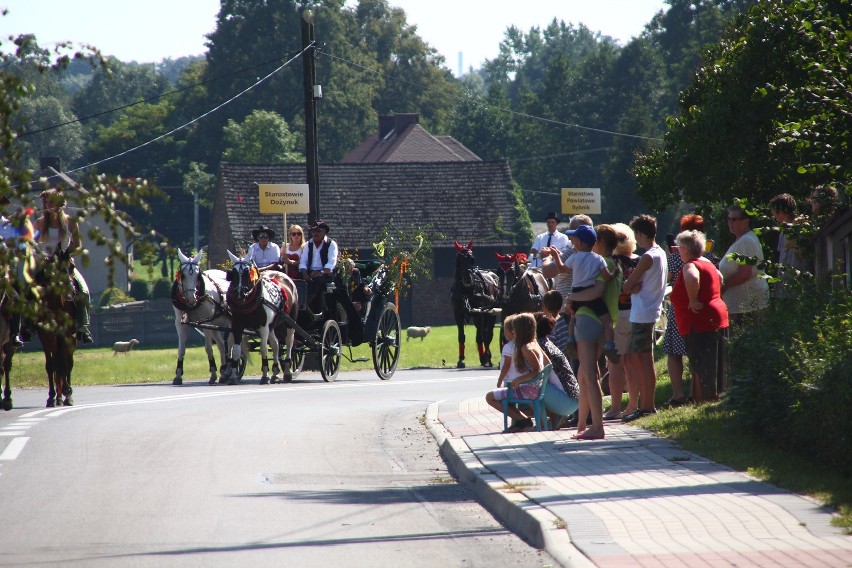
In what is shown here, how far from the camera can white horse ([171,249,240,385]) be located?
2156 centimetres

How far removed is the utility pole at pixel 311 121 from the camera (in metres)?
29.3

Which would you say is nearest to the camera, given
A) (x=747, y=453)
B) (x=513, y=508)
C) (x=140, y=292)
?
(x=513, y=508)

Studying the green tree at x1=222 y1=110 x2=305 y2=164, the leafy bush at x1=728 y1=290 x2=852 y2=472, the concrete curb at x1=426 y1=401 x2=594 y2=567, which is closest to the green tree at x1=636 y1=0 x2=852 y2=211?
the leafy bush at x1=728 y1=290 x2=852 y2=472

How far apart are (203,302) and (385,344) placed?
3.09 metres

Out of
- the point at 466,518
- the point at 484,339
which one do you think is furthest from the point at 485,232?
the point at 466,518

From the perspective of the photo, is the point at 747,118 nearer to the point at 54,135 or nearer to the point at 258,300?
the point at 258,300

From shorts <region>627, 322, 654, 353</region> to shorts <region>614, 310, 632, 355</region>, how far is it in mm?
151

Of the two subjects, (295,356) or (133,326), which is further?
(133,326)

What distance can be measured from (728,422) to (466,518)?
12.8 feet

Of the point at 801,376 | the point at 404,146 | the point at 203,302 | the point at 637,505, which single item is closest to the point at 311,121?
the point at 203,302

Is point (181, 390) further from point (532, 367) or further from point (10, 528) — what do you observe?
point (10, 528)

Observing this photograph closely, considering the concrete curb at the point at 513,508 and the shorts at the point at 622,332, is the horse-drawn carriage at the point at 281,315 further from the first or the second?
the concrete curb at the point at 513,508

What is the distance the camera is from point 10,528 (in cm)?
889

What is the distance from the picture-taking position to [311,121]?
99.9 ft
